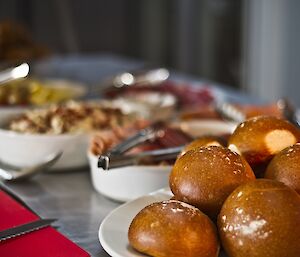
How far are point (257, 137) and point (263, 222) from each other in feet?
0.51

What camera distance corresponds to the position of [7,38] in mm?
1870

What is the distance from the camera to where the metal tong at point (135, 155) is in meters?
0.91

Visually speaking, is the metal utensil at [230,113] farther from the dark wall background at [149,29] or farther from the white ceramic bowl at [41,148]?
the dark wall background at [149,29]

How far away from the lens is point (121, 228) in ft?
2.53

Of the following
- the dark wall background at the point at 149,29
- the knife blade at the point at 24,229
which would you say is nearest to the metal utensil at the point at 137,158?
the knife blade at the point at 24,229

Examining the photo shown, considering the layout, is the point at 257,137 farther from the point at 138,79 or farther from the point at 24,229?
the point at 138,79

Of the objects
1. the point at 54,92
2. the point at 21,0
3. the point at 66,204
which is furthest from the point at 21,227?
the point at 21,0

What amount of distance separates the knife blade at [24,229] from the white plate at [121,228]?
101 mm

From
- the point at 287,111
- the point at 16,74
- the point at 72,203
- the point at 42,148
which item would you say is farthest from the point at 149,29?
the point at 72,203

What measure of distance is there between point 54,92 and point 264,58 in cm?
188

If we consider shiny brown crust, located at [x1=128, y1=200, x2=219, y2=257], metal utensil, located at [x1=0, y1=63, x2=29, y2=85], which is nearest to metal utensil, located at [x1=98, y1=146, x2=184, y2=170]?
shiny brown crust, located at [x1=128, y1=200, x2=219, y2=257]

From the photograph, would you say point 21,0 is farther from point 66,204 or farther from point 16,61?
point 66,204

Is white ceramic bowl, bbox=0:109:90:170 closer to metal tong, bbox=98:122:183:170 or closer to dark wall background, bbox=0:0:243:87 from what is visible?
metal tong, bbox=98:122:183:170

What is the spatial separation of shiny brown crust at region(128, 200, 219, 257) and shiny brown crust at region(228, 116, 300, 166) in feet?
0.40
